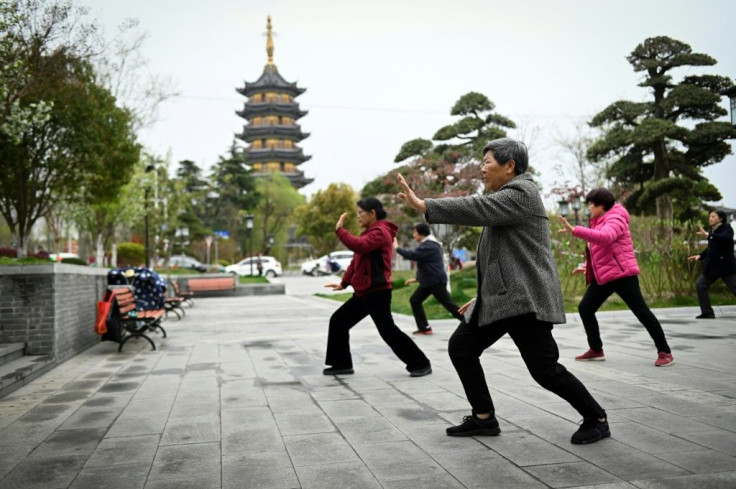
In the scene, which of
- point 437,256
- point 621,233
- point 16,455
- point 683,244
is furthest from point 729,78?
point 16,455

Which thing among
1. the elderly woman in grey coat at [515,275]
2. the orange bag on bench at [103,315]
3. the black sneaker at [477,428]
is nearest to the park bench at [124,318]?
the orange bag on bench at [103,315]

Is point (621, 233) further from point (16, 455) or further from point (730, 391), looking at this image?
point (16, 455)

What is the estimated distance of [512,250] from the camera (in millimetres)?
3930

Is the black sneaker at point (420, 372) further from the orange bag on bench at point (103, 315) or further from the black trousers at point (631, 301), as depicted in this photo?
the orange bag on bench at point (103, 315)

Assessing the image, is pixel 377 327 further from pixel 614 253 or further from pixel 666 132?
pixel 666 132

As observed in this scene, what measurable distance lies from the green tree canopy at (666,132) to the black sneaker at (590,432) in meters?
23.7

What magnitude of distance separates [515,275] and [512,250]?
0.51 ft

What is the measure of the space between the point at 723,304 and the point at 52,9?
13.0 m

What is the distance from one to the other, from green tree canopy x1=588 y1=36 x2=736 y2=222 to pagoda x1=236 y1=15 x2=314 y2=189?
52.8 m

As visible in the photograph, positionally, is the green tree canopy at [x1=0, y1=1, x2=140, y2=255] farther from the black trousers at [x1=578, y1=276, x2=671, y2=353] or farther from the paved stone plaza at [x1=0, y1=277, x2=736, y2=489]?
the black trousers at [x1=578, y1=276, x2=671, y2=353]

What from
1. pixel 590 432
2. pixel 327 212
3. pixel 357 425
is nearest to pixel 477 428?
pixel 590 432

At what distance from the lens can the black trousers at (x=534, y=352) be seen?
12.6 feet

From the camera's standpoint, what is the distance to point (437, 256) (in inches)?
381

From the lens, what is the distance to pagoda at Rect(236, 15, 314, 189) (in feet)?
250
